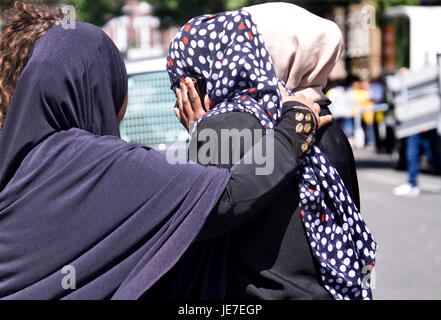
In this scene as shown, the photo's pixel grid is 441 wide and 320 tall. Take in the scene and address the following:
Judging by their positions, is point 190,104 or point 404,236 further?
point 404,236

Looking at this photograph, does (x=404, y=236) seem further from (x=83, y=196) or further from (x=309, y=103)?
(x=83, y=196)

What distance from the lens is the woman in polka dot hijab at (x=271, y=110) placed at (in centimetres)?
209

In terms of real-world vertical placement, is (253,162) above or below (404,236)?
above

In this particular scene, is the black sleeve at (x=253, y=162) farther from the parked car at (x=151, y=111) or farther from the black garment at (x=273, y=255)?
the parked car at (x=151, y=111)

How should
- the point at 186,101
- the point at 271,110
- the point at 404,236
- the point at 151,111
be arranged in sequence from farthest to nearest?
the point at 404,236 < the point at 151,111 < the point at 186,101 < the point at 271,110

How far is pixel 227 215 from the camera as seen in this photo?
1970 millimetres

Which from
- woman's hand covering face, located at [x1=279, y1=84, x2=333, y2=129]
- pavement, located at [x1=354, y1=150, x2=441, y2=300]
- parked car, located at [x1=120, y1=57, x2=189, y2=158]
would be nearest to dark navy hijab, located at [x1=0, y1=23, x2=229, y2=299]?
woman's hand covering face, located at [x1=279, y1=84, x2=333, y2=129]

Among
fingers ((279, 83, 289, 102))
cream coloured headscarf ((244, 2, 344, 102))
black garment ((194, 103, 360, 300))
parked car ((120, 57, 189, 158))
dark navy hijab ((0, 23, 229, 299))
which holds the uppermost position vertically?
cream coloured headscarf ((244, 2, 344, 102))

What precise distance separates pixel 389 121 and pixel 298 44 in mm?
15472

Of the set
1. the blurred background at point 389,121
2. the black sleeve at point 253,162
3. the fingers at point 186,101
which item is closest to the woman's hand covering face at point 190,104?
the fingers at point 186,101

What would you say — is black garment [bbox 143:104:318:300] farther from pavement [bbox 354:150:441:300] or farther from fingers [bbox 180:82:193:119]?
pavement [bbox 354:150:441:300]

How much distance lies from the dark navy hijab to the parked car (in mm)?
3782

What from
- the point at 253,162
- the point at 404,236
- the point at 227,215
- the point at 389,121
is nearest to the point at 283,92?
the point at 253,162

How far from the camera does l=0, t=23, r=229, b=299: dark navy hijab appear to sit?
1938 mm
